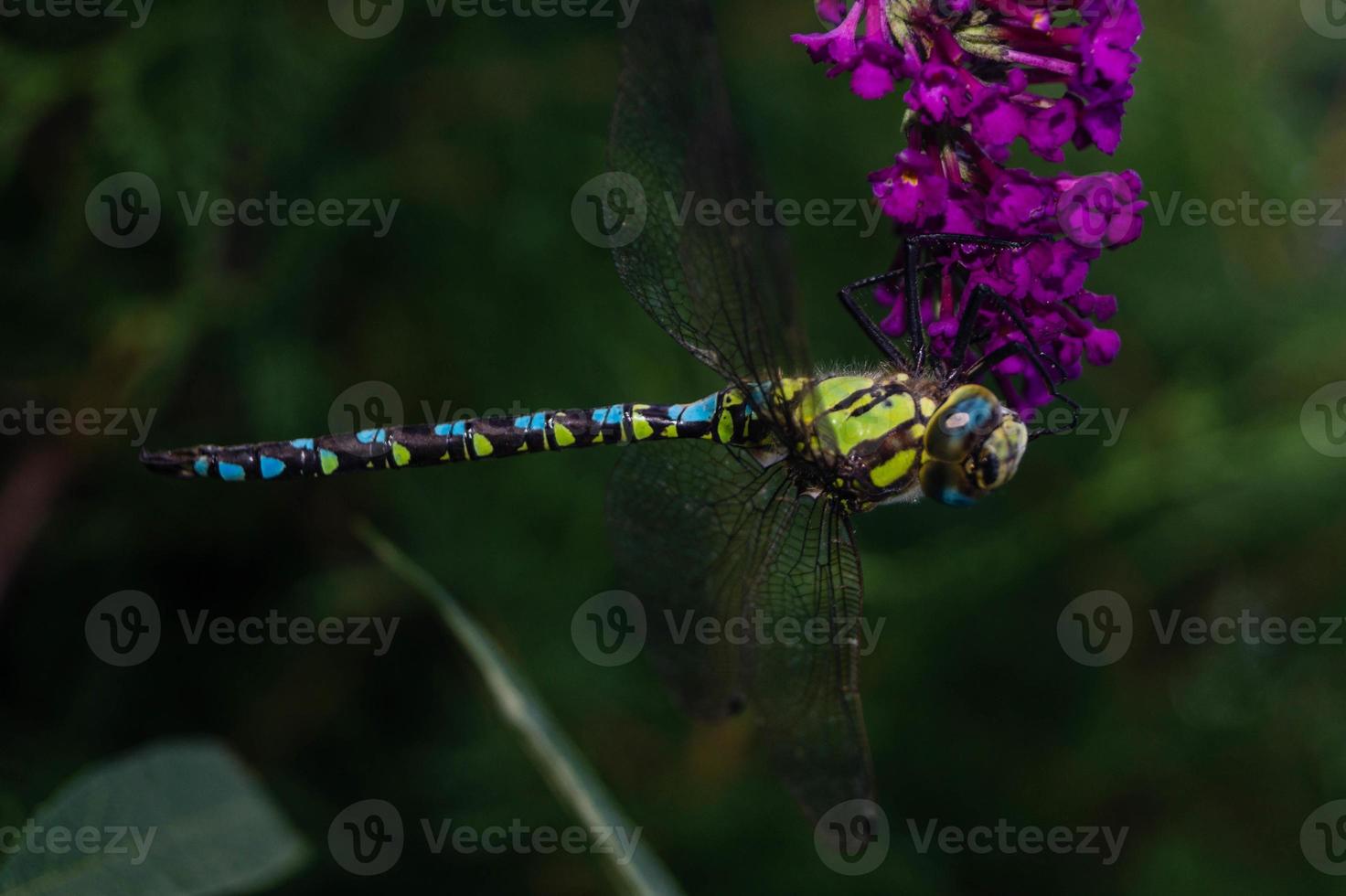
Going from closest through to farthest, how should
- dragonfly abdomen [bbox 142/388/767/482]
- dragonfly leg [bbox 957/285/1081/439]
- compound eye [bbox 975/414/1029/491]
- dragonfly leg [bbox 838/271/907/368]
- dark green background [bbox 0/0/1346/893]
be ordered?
dragonfly leg [bbox 957/285/1081/439] < compound eye [bbox 975/414/1029/491] < dragonfly leg [bbox 838/271/907/368] < dragonfly abdomen [bbox 142/388/767/482] < dark green background [bbox 0/0/1346/893]

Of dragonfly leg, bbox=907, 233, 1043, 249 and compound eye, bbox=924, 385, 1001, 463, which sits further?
compound eye, bbox=924, 385, 1001, 463

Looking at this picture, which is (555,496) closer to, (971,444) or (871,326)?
(871,326)

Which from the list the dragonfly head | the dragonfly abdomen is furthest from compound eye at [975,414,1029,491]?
the dragonfly abdomen

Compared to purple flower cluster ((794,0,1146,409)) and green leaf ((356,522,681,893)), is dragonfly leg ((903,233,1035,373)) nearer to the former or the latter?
purple flower cluster ((794,0,1146,409))

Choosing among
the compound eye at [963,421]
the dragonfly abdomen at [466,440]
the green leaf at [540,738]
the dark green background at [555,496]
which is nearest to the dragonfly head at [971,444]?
the compound eye at [963,421]

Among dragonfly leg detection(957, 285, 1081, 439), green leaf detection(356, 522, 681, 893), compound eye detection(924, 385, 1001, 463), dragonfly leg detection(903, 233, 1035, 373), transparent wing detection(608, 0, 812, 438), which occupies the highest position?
transparent wing detection(608, 0, 812, 438)
